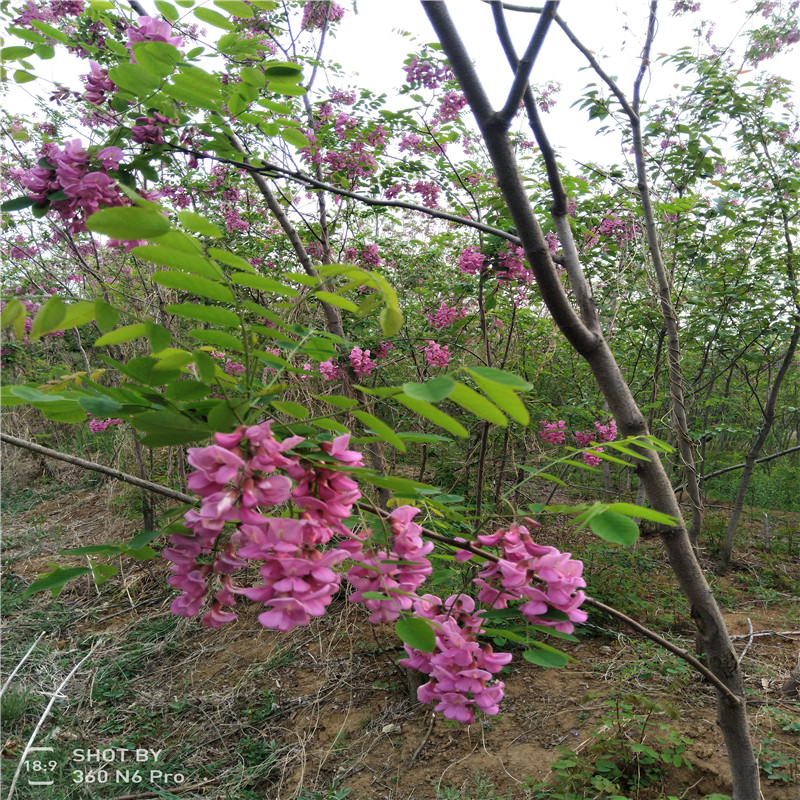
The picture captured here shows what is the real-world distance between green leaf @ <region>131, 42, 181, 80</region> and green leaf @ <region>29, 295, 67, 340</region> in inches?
26.4

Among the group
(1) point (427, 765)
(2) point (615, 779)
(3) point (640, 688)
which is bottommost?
(1) point (427, 765)

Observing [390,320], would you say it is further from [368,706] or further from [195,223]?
[368,706]

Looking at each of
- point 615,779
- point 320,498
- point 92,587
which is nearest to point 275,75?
point 320,498

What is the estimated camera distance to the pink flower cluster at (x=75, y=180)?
1041mm

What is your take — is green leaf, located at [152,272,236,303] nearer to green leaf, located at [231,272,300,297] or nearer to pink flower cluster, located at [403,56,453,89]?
green leaf, located at [231,272,300,297]

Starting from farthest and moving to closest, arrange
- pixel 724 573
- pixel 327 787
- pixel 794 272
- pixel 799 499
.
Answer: pixel 799 499, pixel 724 573, pixel 794 272, pixel 327 787

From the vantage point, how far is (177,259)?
0.71m

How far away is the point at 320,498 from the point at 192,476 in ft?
0.56

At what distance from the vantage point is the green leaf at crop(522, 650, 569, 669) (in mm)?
866

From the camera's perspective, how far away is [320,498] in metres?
0.74

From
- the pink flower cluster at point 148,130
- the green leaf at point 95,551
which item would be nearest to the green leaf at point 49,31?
the pink flower cluster at point 148,130

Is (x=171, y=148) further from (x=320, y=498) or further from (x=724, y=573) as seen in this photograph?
(x=724, y=573)

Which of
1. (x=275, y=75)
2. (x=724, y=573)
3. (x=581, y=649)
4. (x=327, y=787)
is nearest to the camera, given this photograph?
(x=275, y=75)

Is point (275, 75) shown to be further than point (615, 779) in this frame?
No
